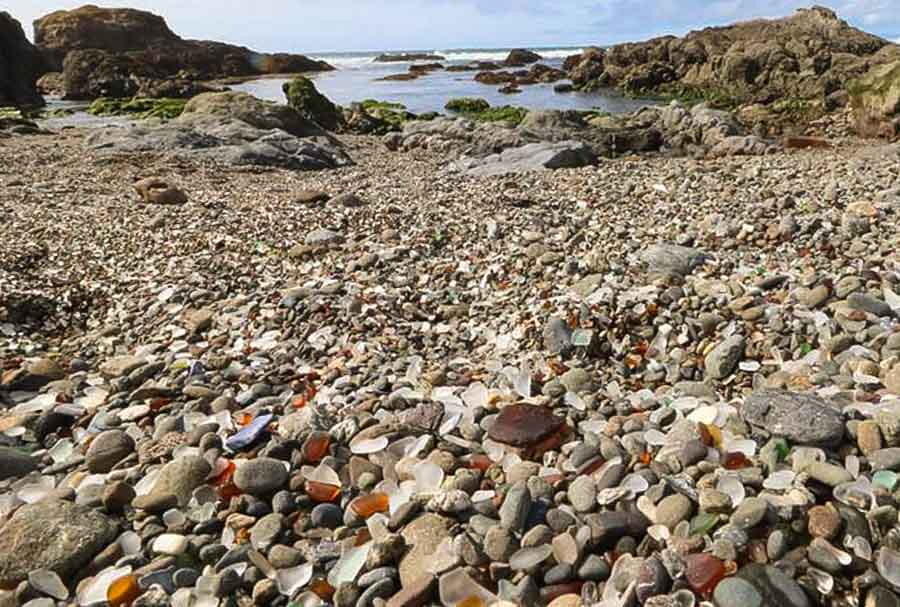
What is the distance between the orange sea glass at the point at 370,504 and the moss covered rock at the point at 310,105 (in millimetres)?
23808

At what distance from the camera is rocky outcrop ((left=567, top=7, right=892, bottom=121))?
108 ft

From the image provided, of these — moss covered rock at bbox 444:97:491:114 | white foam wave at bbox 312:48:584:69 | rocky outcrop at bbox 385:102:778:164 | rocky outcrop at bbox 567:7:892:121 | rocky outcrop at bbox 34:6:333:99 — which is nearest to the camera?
rocky outcrop at bbox 385:102:778:164

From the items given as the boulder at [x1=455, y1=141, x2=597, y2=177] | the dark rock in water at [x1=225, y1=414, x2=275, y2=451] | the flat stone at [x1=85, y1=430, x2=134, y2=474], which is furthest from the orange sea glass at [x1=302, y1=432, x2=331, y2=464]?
the boulder at [x1=455, y1=141, x2=597, y2=177]

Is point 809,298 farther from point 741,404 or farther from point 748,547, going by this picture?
point 748,547

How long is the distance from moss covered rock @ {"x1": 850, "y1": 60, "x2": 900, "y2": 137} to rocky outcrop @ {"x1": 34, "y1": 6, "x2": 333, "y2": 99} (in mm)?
55059

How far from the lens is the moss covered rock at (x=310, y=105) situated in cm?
2452

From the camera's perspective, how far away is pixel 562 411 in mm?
2967

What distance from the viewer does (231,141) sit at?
51.0ft

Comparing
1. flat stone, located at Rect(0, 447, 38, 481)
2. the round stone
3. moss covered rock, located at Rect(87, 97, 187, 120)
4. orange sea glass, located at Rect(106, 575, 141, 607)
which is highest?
moss covered rock, located at Rect(87, 97, 187, 120)

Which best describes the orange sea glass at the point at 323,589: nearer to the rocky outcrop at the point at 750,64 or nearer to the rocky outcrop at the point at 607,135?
the rocky outcrop at the point at 607,135

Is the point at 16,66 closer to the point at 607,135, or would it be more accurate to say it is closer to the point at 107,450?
the point at 607,135

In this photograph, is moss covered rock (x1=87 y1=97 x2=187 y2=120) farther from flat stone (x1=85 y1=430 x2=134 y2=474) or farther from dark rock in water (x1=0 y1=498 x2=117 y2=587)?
dark rock in water (x1=0 y1=498 x2=117 y2=587)

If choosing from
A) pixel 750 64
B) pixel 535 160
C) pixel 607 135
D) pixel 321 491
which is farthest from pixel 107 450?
pixel 750 64

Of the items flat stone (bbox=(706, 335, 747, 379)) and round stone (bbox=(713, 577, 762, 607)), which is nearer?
round stone (bbox=(713, 577, 762, 607))
